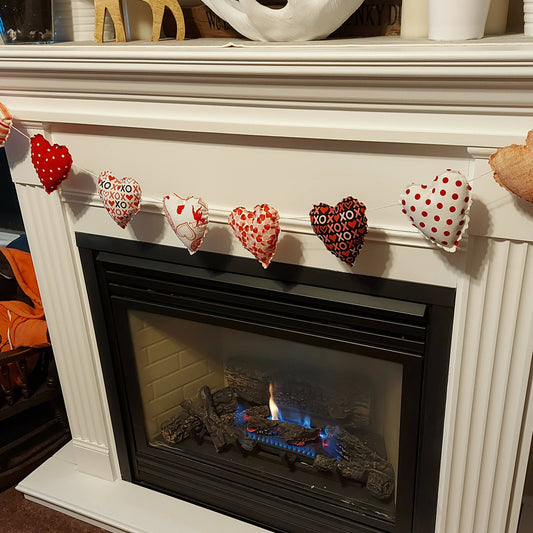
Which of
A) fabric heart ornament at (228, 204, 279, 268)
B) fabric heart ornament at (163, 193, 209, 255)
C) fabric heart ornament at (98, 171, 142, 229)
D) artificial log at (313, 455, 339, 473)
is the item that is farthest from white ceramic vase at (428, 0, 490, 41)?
artificial log at (313, 455, 339, 473)

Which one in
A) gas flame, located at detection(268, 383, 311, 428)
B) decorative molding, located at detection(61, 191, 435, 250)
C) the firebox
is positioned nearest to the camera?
decorative molding, located at detection(61, 191, 435, 250)

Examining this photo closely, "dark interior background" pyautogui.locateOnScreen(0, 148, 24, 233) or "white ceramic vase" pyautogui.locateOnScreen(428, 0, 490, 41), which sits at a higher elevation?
"white ceramic vase" pyautogui.locateOnScreen(428, 0, 490, 41)

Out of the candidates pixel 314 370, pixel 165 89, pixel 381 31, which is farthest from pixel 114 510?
pixel 381 31

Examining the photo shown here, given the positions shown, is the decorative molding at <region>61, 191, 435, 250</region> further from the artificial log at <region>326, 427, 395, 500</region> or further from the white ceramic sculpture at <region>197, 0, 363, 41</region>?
the artificial log at <region>326, 427, 395, 500</region>

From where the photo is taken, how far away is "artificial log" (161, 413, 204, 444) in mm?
1691

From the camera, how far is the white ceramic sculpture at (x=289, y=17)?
1.04 meters

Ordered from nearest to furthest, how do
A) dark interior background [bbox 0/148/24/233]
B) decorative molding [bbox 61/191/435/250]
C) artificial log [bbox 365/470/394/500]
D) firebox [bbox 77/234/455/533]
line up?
decorative molding [bbox 61/191/435/250] → firebox [bbox 77/234/455/533] → artificial log [bbox 365/470/394/500] → dark interior background [bbox 0/148/24/233]

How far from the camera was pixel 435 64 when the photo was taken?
2.94 feet

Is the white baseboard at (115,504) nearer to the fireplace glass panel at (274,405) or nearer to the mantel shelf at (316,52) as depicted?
the fireplace glass panel at (274,405)

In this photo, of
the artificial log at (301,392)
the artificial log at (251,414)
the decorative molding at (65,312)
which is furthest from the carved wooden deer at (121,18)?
the artificial log at (251,414)

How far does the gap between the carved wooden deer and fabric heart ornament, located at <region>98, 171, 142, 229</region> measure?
11.9 inches

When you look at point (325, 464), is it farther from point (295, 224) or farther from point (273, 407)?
point (295, 224)

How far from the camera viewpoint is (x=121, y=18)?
51.2 inches

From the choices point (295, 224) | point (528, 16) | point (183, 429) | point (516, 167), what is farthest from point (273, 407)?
point (528, 16)
